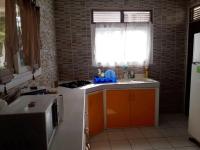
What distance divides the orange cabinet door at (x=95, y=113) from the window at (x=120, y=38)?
81cm

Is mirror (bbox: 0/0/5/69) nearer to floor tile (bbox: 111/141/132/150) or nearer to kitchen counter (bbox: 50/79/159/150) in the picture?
kitchen counter (bbox: 50/79/159/150)

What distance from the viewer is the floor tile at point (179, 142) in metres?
2.63

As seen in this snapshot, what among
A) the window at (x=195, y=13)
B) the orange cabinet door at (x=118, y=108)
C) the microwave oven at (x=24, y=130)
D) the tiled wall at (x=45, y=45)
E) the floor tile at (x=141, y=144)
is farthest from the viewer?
the window at (x=195, y=13)

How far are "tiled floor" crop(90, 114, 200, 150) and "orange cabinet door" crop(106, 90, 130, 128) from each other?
124 millimetres

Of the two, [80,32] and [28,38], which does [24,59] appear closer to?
[28,38]

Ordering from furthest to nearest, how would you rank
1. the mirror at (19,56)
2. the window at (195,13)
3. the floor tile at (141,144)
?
1. the window at (195,13)
2. the floor tile at (141,144)
3. the mirror at (19,56)

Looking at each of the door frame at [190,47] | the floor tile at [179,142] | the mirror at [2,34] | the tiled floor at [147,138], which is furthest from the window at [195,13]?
the mirror at [2,34]

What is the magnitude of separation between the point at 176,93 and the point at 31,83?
2963mm

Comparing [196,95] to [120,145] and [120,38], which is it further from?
[120,38]

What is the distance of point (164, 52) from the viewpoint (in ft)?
12.0

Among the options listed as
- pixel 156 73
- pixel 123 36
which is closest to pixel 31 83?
pixel 123 36

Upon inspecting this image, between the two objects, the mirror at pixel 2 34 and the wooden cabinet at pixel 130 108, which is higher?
the mirror at pixel 2 34

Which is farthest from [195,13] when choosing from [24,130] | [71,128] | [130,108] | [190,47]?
[24,130]

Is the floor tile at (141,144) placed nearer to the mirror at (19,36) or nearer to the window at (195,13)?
the mirror at (19,36)
